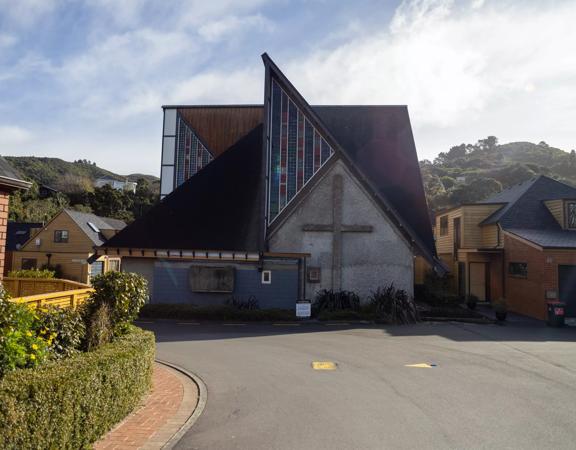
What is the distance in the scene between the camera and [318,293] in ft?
67.7

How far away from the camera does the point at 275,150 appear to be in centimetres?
2205

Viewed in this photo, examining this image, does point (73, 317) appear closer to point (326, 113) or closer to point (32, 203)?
point (326, 113)

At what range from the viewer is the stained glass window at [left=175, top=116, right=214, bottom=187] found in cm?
2908

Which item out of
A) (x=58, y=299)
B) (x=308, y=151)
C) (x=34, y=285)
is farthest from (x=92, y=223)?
(x=58, y=299)

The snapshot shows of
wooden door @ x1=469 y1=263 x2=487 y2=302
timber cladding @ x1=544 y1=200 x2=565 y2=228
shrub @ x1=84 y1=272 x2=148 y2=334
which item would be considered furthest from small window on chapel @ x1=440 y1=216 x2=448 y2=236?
shrub @ x1=84 y1=272 x2=148 y2=334

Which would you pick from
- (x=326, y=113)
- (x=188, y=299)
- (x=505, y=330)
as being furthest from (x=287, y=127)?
(x=505, y=330)

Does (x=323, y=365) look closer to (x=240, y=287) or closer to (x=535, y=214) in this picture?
(x=240, y=287)

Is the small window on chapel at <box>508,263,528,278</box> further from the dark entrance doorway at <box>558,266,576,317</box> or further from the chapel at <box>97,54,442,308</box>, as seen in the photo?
the chapel at <box>97,54,442,308</box>

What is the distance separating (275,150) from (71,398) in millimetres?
17524

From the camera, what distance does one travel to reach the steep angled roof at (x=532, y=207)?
24344mm

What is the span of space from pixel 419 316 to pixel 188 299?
33.4 feet

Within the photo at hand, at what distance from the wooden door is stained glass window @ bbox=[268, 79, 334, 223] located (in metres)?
12.2

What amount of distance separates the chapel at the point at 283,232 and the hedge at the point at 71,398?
1272cm

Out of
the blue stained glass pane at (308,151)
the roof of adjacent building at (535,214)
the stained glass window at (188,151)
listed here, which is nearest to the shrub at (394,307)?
the blue stained glass pane at (308,151)
